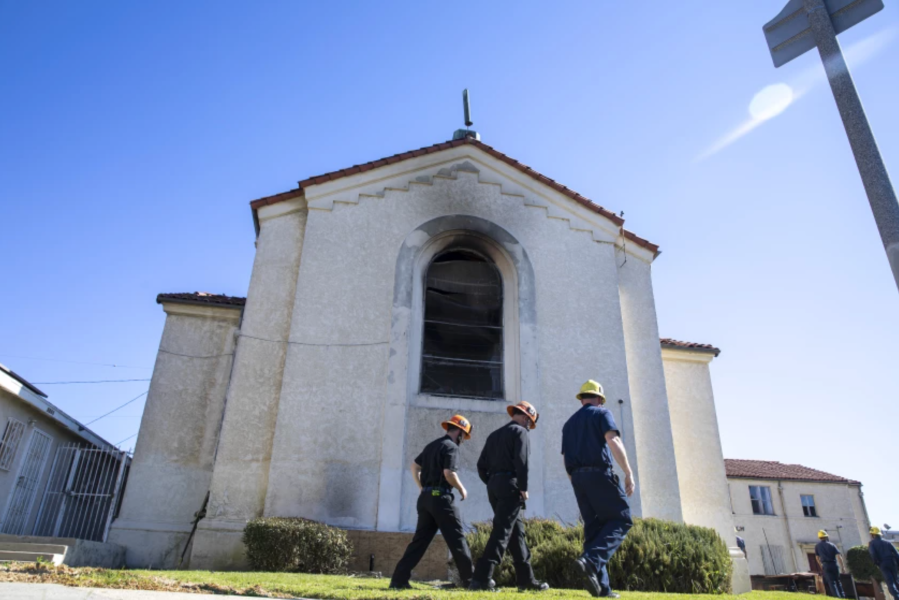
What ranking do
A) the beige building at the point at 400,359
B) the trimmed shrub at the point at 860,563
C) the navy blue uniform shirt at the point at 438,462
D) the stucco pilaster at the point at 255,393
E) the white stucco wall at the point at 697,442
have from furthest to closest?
the trimmed shrub at the point at 860,563 < the white stucco wall at the point at 697,442 < the beige building at the point at 400,359 < the stucco pilaster at the point at 255,393 < the navy blue uniform shirt at the point at 438,462

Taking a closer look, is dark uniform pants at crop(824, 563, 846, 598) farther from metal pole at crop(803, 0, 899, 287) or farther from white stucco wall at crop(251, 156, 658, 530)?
metal pole at crop(803, 0, 899, 287)

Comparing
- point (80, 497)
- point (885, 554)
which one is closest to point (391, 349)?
point (80, 497)

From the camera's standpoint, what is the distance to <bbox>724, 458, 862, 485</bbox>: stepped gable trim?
38250 mm

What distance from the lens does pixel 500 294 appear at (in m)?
13.1

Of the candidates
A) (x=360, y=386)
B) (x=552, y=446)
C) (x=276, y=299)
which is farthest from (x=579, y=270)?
(x=276, y=299)

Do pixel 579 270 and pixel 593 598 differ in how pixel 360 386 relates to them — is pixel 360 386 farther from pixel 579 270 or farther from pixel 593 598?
pixel 593 598

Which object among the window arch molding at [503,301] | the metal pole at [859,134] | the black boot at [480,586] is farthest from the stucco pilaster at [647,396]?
the metal pole at [859,134]

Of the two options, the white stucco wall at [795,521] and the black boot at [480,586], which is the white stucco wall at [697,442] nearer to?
the black boot at [480,586]

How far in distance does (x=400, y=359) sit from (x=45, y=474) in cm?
827

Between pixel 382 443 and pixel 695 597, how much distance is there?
555 cm

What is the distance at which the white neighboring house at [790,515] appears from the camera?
3722 centimetres

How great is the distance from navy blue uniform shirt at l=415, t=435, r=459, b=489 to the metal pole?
164 inches

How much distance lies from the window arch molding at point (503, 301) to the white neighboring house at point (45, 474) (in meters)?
5.64

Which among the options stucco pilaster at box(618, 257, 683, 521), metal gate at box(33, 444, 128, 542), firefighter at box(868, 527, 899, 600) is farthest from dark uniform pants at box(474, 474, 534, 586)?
firefighter at box(868, 527, 899, 600)
